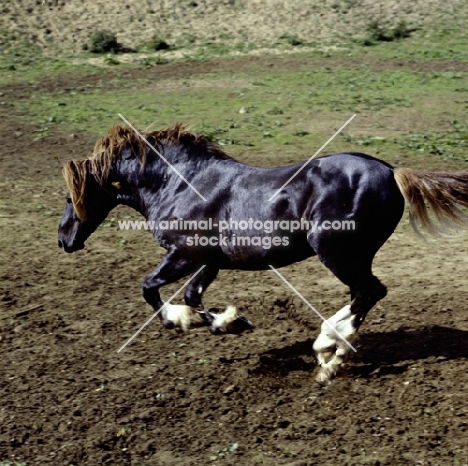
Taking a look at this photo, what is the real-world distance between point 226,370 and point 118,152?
188 cm

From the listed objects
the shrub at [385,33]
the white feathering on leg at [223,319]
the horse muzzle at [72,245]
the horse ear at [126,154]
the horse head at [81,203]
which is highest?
the horse ear at [126,154]

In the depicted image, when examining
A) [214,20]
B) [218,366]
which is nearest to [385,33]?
[214,20]

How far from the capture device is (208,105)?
15.5 meters

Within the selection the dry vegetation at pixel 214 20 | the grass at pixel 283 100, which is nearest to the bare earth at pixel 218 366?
the grass at pixel 283 100

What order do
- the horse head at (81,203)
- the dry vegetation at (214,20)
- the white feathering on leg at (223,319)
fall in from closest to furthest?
the white feathering on leg at (223,319) → the horse head at (81,203) → the dry vegetation at (214,20)

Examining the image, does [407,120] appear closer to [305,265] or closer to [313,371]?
[305,265]

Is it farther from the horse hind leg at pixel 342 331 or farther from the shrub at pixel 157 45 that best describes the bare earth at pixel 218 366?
the shrub at pixel 157 45

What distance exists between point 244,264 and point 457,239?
146 inches

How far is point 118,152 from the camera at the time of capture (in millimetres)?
7066

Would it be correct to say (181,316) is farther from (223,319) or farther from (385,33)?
(385,33)

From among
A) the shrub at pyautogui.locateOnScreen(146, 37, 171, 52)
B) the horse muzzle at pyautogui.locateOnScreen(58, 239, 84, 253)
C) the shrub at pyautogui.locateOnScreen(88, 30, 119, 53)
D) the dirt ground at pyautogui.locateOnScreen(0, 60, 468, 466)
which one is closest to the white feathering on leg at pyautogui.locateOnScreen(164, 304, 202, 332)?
the dirt ground at pyautogui.locateOnScreen(0, 60, 468, 466)

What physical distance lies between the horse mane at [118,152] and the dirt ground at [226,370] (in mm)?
1245

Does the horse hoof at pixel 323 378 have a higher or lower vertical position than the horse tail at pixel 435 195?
lower

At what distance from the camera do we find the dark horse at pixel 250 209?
251 inches
